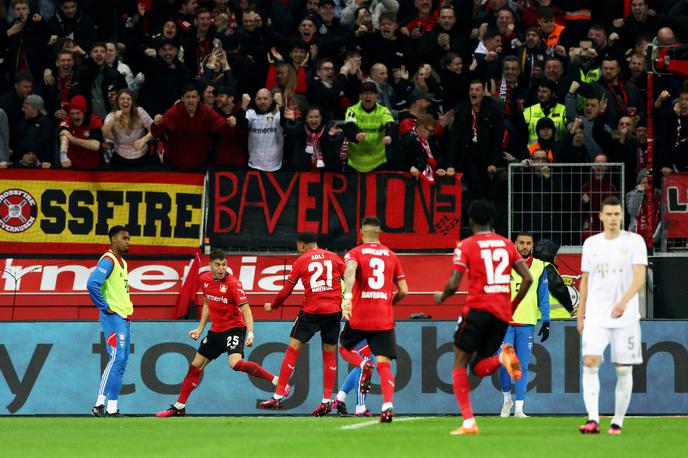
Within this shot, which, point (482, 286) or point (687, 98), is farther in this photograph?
point (687, 98)

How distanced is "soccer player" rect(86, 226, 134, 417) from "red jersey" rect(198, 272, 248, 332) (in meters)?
1.15

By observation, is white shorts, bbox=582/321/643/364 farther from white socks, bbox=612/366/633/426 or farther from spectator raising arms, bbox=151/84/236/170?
spectator raising arms, bbox=151/84/236/170

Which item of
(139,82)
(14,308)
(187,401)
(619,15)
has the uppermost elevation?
(619,15)

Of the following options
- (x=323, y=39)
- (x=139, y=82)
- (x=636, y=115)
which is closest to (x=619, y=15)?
(x=636, y=115)

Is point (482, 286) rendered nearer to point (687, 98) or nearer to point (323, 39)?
point (687, 98)

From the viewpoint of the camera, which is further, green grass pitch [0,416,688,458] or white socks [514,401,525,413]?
white socks [514,401,525,413]

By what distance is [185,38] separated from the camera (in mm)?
23047

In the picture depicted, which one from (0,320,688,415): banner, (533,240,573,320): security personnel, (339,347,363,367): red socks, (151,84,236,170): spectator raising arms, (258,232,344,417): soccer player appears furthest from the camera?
(151,84,236,170): spectator raising arms

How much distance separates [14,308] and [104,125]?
10.6ft

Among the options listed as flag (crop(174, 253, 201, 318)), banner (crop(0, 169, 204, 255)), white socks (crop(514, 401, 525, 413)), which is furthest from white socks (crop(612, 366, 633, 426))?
banner (crop(0, 169, 204, 255))

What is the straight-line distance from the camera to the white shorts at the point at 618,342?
1236 centimetres

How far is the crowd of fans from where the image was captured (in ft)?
69.3

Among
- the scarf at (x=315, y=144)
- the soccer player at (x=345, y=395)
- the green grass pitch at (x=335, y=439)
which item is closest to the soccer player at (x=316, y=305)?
the soccer player at (x=345, y=395)

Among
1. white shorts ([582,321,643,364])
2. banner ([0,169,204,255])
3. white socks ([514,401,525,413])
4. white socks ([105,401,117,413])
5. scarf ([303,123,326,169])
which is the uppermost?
scarf ([303,123,326,169])
